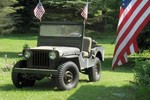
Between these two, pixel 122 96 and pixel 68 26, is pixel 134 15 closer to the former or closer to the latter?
pixel 122 96

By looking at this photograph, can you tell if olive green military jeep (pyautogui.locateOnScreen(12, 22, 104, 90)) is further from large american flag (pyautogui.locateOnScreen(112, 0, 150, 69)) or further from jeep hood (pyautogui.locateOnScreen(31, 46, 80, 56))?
large american flag (pyautogui.locateOnScreen(112, 0, 150, 69))

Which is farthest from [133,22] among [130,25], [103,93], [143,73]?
[103,93]

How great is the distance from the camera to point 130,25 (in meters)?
7.90

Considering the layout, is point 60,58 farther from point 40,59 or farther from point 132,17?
point 132,17

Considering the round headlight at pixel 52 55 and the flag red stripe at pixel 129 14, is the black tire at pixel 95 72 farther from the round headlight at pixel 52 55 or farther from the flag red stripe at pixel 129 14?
the flag red stripe at pixel 129 14

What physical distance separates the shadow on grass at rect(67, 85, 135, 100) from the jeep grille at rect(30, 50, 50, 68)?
3.74ft

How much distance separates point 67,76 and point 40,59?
0.87m

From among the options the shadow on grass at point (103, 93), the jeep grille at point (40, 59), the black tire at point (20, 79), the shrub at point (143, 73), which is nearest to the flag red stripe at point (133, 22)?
the shrub at point (143, 73)

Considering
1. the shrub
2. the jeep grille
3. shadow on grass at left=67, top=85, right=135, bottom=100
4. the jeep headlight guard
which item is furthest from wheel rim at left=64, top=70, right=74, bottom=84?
the shrub

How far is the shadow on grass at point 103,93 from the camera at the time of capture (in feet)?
31.2

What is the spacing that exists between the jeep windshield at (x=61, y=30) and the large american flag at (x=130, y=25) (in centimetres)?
402

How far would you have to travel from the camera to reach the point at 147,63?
8812mm

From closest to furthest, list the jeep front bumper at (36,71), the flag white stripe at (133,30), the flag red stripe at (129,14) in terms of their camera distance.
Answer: the flag white stripe at (133,30) < the flag red stripe at (129,14) < the jeep front bumper at (36,71)

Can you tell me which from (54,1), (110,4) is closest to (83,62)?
(110,4)
